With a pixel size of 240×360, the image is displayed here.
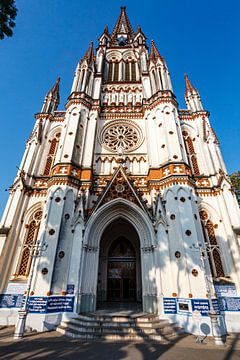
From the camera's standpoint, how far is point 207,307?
9078 millimetres

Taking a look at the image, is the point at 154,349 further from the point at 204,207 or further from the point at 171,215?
the point at 204,207

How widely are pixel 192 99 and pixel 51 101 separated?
48.7 ft

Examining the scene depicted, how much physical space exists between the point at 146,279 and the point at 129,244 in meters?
3.97

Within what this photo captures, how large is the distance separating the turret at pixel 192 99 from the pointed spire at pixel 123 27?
20101 millimetres

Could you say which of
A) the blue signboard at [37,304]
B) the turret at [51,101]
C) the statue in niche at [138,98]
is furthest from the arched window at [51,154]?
the statue in niche at [138,98]

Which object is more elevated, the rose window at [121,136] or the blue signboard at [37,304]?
the rose window at [121,136]

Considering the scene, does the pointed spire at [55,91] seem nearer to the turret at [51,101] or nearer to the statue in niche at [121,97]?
the turret at [51,101]

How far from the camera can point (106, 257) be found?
46.0 ft

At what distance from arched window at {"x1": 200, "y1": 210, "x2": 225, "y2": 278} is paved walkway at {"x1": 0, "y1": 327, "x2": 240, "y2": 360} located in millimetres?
3952

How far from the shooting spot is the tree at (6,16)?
19.3 ft

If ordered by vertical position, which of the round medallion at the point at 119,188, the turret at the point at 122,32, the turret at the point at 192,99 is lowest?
the round medallion at the point at 119,188

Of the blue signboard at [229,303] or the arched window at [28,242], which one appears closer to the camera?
the blue signboard at [229,303]

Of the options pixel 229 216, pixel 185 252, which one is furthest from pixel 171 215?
pixel 229 216

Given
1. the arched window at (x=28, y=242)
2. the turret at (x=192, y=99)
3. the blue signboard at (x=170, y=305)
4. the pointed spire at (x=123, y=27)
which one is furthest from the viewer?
the pointed spire at (x=123, y=27)
